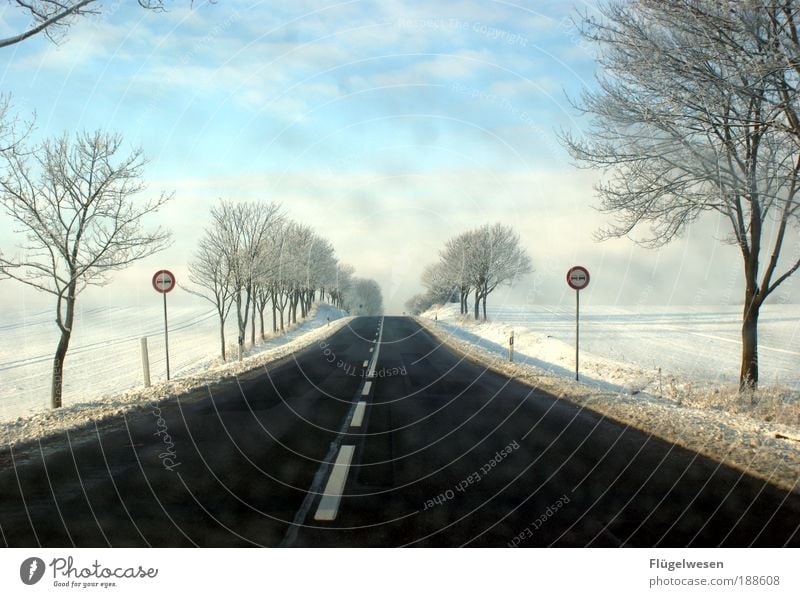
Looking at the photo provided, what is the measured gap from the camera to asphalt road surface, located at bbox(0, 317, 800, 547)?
3990mm

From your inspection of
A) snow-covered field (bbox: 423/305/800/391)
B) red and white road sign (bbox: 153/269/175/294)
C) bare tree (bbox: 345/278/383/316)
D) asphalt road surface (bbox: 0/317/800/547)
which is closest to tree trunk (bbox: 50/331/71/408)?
red and white road sign (bbox: 153/269/175/294)

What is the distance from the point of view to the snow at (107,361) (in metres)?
10.8

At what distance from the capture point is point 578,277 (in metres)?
16.0

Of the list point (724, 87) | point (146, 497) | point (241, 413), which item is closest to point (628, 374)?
point (724, 87)

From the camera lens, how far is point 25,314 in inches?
2692

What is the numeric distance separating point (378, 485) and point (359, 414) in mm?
4408

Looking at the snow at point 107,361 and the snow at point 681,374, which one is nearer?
the snow at point 681,374

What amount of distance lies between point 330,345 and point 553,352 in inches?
432

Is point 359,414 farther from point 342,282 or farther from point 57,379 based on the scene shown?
point 342,282

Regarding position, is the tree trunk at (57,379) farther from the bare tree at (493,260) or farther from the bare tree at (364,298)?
the bare tree at (364,298)

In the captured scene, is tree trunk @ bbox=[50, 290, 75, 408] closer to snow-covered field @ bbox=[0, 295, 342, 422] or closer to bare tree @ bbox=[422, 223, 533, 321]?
snow-covered field @ bbox=[0, 295, 342, 422]

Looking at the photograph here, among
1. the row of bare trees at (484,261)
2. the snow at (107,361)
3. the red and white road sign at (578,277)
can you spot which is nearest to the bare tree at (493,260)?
the row of bare trees at (484,261)

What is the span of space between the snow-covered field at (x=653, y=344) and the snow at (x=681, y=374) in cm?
6
